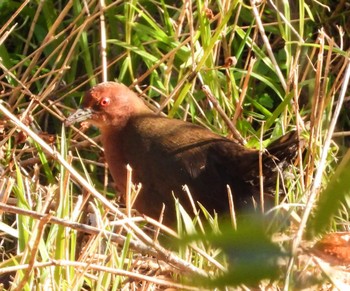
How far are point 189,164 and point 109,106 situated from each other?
0.62 metres

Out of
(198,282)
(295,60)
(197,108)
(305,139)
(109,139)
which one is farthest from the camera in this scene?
(197,108)

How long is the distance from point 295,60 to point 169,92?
0.64 m

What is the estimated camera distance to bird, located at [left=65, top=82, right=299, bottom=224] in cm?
309

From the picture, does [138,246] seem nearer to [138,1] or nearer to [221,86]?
[221,86]

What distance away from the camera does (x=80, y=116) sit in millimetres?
3631

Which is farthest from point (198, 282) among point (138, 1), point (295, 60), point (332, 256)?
point (138, 1)

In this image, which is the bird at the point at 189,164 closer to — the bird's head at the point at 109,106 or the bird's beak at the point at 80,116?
the bird's beak at the point at 80,116

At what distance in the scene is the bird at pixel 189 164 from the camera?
3.09 m

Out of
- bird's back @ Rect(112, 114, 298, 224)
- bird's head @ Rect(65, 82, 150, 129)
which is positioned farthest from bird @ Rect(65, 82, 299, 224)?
bird's head @ Rect(65, 82, 150, 129)

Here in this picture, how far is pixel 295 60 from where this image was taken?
3352 millimetres

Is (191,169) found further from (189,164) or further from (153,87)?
(153,87)

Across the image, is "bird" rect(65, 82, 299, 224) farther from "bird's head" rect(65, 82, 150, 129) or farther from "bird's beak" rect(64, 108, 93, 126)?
"bird's head" rect(65, 82, 150, 129)

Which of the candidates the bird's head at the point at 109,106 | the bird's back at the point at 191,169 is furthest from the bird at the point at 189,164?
the bird's head at the point at 109,106

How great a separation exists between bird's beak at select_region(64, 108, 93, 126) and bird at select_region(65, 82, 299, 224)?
0.05ft
